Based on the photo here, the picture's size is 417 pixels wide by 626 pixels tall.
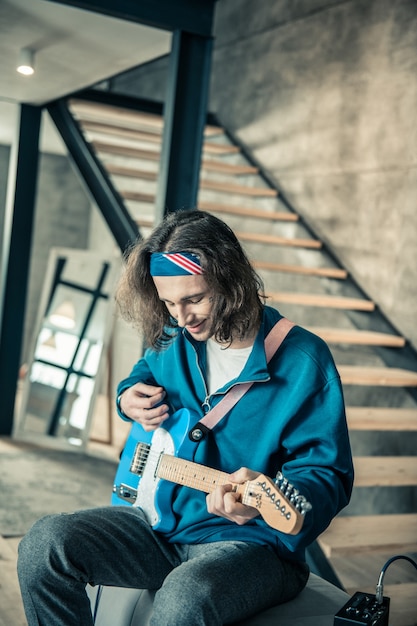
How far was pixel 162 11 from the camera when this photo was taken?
10.4 ft

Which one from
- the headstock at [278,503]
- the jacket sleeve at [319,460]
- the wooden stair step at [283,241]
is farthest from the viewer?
the wooden stair step at [283,241]

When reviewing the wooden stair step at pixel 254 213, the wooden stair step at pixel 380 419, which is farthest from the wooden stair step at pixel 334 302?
the wooden stair step at pixel 254 213

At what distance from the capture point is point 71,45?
3.66 m

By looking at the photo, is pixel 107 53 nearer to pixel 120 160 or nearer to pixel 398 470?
pixel 398 470

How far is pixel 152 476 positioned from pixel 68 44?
7.79 ft

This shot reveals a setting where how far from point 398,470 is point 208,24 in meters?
2.16

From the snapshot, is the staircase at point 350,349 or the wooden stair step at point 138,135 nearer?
the staircase at point 350,349

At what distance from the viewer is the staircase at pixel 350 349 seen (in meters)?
3.30

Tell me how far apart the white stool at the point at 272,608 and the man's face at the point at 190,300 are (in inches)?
26.9

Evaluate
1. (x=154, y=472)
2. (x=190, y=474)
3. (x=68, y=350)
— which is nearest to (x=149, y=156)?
(x=68, y=350)

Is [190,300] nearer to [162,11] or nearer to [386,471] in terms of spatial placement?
[162,11]

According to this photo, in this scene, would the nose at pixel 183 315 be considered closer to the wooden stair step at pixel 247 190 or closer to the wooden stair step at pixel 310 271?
the wooden stair step at pixel 310 271

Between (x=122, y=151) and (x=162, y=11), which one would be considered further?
(x=122, y=151)

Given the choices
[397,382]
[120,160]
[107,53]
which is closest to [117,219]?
[107,53]
